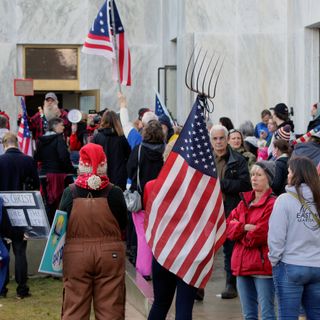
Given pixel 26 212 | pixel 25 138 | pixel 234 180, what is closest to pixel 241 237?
pixel 234 180

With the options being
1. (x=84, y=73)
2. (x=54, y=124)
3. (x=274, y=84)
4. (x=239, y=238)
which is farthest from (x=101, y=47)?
(x=84, y=73)

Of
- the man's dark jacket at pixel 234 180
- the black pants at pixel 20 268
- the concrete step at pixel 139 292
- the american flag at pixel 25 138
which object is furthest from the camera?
the american flag at pixel 25 138

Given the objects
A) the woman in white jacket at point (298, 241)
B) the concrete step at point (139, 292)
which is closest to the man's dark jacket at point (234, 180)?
the concrete step at point (139, 292)

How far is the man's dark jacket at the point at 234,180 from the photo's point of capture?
1020 cm

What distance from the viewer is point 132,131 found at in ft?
40.5

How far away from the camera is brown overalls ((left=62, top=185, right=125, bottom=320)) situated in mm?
7617

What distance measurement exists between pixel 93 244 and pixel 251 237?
4.70 ft

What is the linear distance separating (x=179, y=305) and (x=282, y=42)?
12.2m

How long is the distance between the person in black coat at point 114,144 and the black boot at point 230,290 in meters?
3.08

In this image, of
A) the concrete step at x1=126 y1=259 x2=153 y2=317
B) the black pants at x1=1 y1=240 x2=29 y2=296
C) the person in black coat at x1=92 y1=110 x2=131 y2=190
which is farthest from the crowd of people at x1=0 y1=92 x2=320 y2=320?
the person in black coat at x1=92 y1=110 x2=131 y2=190

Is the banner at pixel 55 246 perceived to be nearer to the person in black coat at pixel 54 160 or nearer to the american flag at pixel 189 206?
the american flag at pixel 189 206

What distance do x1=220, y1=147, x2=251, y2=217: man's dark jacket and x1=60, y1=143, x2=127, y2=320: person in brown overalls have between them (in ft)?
8.77

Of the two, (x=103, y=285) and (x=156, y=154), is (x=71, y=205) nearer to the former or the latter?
(x=103, y=285)

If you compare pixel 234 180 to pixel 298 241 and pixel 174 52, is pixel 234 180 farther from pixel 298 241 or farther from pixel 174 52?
pixel 174 52
